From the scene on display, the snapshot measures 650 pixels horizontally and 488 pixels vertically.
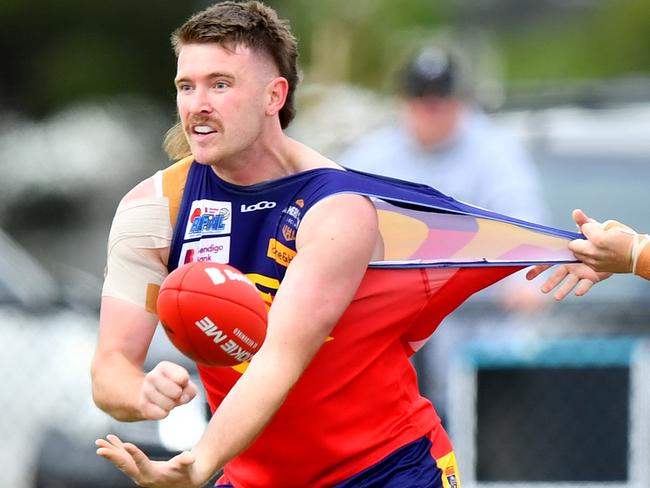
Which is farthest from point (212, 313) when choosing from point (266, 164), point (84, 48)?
point (84, 48)

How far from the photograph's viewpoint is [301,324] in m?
3.71

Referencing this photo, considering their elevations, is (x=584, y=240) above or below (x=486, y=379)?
above

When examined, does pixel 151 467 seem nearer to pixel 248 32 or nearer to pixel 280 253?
pixel 280 253

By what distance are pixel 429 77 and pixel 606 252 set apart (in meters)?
3.75

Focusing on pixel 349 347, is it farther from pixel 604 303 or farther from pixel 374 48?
pixel 374 48

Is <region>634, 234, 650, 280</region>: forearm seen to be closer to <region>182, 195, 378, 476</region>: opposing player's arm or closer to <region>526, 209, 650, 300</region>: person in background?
<region>526, 209, 650, 300</region>: person in background

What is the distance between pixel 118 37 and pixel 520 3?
21.8 feet

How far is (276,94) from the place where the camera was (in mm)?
4152

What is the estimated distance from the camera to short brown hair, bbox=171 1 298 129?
4008mm

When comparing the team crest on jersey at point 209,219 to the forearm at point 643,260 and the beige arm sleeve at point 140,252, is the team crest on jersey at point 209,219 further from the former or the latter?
the forearm at point 643,260

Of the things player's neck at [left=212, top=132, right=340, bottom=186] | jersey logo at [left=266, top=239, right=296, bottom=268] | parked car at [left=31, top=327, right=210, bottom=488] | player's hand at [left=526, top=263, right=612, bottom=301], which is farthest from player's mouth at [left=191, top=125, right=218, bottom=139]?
A: parked car at [left=31, top=327, right=210, bottom=488]

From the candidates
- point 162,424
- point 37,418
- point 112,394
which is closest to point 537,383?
point 162,424

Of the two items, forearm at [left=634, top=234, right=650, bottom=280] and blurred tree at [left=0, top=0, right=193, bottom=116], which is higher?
blurred tree at [left=0, top=0, right=193, bottom=116]

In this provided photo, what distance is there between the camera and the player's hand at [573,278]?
4395 mm
